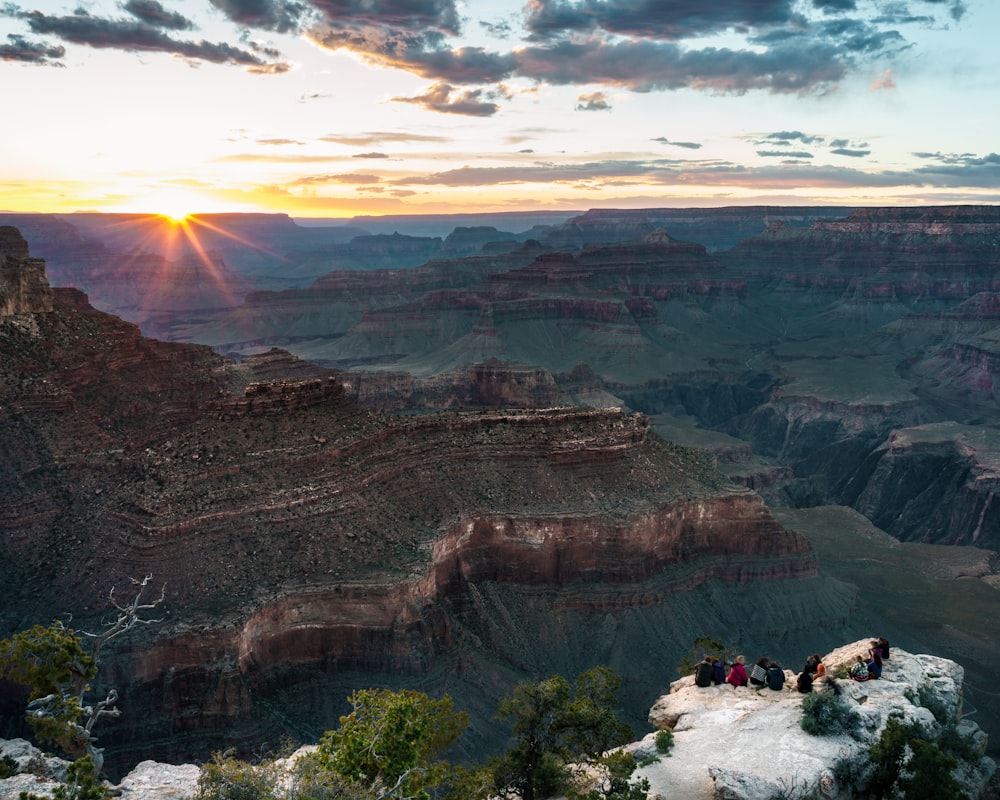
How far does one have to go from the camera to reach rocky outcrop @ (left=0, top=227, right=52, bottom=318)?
201 ft

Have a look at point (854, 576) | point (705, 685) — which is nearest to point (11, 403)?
point (705, 685)

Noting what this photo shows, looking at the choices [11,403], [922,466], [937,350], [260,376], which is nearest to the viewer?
[11,403]

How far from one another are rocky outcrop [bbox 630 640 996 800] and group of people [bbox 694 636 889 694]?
30cm

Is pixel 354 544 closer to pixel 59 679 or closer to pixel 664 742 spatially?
pixel 59 679

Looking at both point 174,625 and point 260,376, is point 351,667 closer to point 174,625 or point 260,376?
point 174,625

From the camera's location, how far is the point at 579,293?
176m

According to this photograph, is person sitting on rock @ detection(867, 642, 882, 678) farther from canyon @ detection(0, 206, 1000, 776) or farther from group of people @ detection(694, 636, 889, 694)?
canyon @ detection(0, 206, 1000, 776)

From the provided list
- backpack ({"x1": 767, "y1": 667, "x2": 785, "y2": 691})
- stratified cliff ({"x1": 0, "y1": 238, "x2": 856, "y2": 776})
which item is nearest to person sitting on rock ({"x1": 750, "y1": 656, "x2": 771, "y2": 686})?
backpack ({"x1": 767, "y1": 667, "x2": 785, "y2": 691})

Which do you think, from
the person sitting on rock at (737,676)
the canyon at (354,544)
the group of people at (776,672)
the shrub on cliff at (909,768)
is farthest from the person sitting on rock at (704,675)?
the canyon at (354,544)

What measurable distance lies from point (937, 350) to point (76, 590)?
155m

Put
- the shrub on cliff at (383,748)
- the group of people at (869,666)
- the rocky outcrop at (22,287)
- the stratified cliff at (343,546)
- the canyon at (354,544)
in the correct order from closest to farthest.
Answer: the shrub on cliff at (383,748)
the group of people at (869,666)
the stratified cliff at (343,546)
the canyon at (354,544)
the rocky outcrop at (22,287)

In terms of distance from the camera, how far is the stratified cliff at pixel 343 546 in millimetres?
40406

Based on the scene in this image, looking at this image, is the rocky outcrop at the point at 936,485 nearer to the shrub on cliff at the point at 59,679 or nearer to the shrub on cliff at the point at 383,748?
the shrub on cliff at the point at 383,748

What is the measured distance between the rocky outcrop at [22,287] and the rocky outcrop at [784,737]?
171ft
